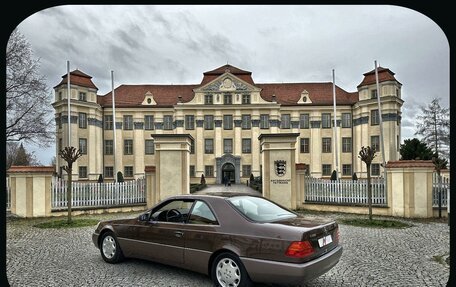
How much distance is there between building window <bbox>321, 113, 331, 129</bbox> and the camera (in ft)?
140

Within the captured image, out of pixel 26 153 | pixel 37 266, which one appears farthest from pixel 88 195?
pixel 26 153

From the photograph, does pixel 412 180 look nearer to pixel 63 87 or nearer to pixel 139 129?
pixel 139 129

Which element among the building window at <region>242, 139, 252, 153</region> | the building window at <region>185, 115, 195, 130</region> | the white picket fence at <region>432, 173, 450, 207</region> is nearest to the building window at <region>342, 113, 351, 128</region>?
the building window at <region>242, 139, 252, 153</region>

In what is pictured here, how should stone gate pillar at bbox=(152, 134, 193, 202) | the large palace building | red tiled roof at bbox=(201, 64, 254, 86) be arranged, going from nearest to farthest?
stone gate pillar at bbox=(152, 134, 193, 202) < the large palace building < red tiled roof at bbox=(201, 64, 254, 86)

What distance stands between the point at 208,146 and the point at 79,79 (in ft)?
60.8

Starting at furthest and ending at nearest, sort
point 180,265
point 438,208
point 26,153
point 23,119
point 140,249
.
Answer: point 26,153 → point 23,119 → point 438,208 → point 140,249 → point 180,265

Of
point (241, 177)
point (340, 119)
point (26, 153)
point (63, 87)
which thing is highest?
point (63, 87)

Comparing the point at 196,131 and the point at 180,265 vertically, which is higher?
the point at 196,131

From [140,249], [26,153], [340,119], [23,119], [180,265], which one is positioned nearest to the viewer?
[180,265]

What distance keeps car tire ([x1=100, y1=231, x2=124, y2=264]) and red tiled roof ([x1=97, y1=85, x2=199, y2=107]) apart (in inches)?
1465

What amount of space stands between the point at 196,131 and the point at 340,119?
19.4 meters

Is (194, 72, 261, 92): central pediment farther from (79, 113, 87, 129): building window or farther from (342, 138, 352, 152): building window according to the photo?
(79, 113, 87, 129): building window

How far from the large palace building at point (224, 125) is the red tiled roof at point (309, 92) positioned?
256 millimetres

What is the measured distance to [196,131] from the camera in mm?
41719
